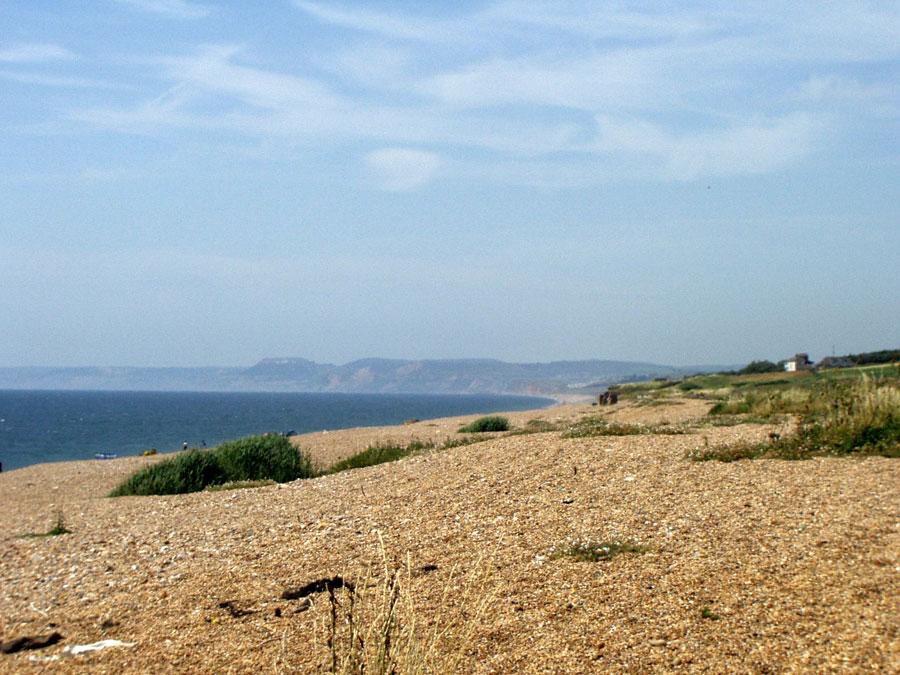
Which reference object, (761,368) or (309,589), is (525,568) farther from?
(761,368)

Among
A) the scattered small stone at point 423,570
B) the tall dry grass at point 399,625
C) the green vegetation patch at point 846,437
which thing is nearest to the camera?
the tall dry grass at point 399,625

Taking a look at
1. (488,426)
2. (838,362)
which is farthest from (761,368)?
(488,426)

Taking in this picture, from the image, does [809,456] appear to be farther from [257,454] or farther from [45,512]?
[45,512]

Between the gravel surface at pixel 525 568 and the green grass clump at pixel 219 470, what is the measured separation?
2.64 meters

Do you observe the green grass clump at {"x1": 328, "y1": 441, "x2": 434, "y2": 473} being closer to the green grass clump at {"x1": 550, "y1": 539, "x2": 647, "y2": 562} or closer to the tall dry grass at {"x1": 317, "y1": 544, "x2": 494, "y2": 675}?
the green grass clump at {"x1": 550, "y1": 539, "x2": 647, "y2": 562}

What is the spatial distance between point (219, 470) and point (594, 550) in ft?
28.9

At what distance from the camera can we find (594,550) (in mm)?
5809

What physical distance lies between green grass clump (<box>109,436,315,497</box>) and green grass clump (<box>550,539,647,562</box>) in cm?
730

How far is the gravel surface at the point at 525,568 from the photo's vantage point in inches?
169

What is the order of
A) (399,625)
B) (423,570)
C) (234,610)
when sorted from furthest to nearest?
(423,570), (234,610), (399,625)

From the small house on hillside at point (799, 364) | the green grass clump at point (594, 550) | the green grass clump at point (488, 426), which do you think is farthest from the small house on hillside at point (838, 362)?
the green grass clump at point (594, 550)

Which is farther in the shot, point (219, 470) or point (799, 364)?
point (799, 364)

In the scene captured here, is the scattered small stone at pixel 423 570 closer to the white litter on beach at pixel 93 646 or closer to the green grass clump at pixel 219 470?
the white litter on beach at pixel 93 646

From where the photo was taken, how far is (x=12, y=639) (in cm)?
522
